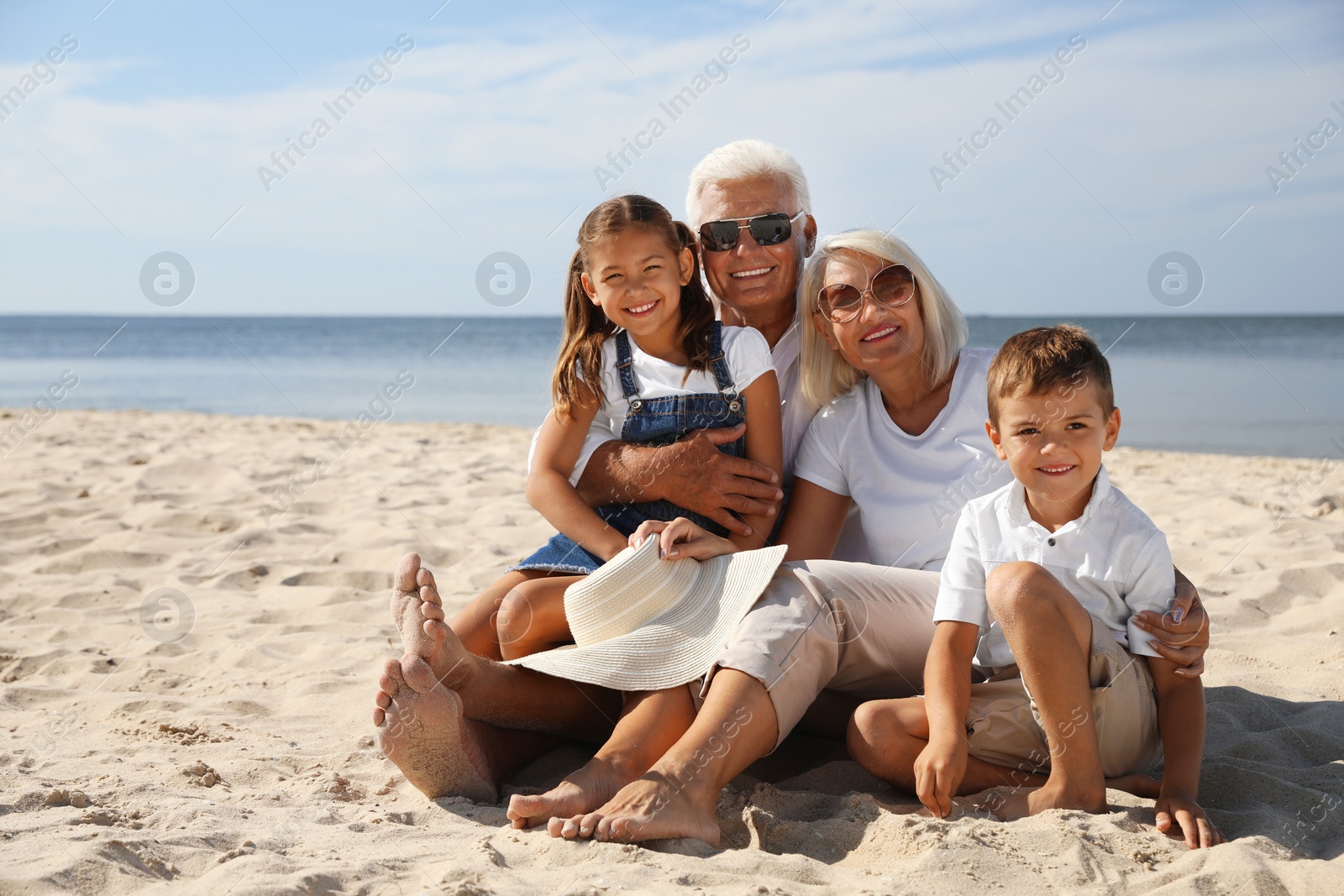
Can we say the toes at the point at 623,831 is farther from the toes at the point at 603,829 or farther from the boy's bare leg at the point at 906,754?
the boy's bare leg at the point at 906,754

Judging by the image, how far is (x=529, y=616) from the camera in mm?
2609

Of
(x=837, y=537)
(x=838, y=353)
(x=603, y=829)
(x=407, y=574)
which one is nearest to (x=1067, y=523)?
(x=837, y=537)

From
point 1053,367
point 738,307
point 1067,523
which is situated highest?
point 738,307

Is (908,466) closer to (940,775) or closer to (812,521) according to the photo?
(812,521)

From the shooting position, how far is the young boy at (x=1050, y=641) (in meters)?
2.03

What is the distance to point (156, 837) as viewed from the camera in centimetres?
194

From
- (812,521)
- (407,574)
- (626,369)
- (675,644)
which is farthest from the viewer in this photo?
(626,369)

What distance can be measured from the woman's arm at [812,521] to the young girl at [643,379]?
112 millimetres

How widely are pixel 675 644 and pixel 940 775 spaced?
673 mm

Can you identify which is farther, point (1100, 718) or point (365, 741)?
point (365, 741)

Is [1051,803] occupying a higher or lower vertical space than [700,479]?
lower

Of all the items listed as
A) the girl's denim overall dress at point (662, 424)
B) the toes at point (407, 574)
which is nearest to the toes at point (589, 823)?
the toes at point (407, 574)

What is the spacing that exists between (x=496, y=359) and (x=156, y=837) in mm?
23818

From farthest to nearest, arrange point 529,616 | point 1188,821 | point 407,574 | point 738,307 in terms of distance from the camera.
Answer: point 738,307 → point 529,616 → point 407,574 → point 1188,821
